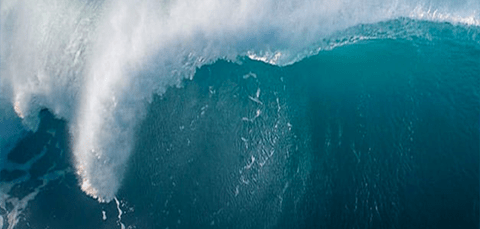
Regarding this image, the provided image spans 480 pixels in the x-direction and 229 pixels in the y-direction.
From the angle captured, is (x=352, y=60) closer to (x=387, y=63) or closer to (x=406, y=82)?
(x=387, y=63)

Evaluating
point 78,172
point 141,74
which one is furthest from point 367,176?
point 78,172

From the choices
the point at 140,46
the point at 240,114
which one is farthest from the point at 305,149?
the point at 140,46

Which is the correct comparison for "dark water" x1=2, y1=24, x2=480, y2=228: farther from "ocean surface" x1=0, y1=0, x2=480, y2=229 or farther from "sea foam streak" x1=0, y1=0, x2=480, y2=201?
"sea foam streak" x1=0, y1=0, x2=480, y2=201

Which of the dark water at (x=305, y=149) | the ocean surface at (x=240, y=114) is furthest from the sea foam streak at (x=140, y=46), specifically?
the dark water at (x=305, y=149)

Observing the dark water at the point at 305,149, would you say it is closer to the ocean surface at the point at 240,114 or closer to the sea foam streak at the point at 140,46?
the ocean surface at the point at 240,114

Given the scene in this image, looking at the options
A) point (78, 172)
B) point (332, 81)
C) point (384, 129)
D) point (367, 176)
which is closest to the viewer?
point (367, 176)

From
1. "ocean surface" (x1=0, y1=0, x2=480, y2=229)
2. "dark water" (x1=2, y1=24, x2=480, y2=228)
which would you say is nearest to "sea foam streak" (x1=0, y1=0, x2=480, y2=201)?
"ocean surface" (x1=0, y1=0, x2=480, y2=229)
